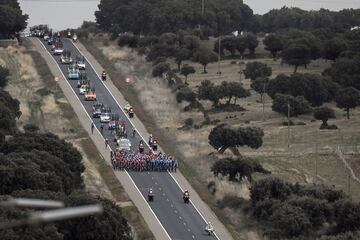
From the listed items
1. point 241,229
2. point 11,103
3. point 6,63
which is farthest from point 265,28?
point 241,229

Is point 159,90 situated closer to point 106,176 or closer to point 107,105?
point 107,105

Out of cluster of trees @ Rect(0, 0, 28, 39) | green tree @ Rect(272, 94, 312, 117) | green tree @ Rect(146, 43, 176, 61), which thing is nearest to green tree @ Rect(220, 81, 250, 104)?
green tree @ Rect(272, 94, 312, 117)

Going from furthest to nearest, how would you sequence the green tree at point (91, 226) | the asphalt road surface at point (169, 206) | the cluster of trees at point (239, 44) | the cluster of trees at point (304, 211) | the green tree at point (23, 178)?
the cluster of trees at point (239, 44) → the asphalt road surface at point (169, 206) → the cluster of trees at point (304, 211) → the green tree at point (23, 178) → the green tree at point (91, 226)

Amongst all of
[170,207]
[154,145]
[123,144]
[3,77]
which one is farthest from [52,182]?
[3,77]

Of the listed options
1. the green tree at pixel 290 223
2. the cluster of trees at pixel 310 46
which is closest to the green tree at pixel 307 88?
the cluster of trees at pixel 310 46

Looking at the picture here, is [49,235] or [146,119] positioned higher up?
[49,235]

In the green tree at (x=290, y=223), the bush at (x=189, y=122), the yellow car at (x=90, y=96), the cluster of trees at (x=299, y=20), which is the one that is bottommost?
the cluster of trees at (x=299, y=20)

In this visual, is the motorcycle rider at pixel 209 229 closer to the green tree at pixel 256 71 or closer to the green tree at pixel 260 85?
the green tree at pixel 260 85
